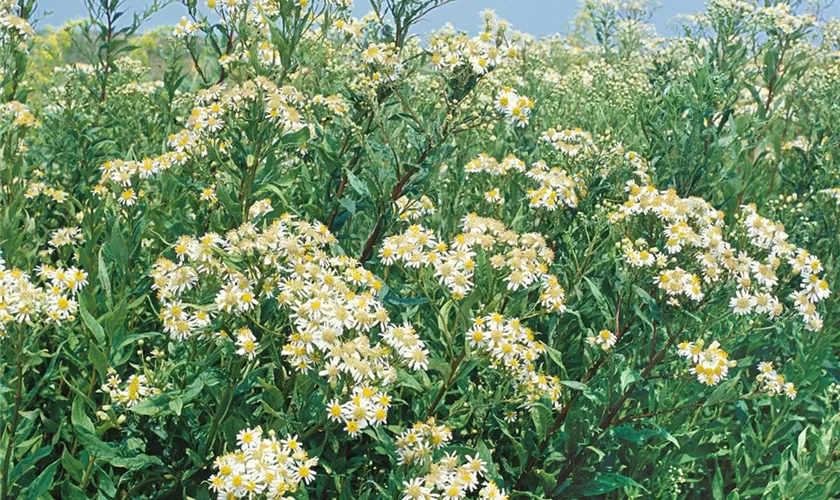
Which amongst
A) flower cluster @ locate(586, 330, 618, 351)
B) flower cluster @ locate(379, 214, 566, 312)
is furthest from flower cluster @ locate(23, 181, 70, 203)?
flower cluster @ locate(586, 330, 618, 351)

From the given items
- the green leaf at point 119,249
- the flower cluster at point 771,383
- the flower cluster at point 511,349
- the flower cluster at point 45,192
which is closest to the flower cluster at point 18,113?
the flower cluster at point 45,192

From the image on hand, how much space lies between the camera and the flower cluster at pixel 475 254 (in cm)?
258

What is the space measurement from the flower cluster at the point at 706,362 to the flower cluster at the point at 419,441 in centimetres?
94

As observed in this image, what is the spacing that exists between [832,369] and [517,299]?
2.19m

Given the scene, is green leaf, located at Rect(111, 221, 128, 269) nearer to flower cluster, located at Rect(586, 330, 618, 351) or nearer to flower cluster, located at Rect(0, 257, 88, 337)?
flower cluster, located at Rect(0, 257, 88, 337)

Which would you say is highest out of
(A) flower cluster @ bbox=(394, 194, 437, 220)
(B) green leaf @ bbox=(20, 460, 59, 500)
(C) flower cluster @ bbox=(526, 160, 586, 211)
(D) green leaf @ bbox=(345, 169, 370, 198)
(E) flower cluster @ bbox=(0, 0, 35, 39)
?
(E) flower cluster @ bbox=(0, 0, 35, 39)

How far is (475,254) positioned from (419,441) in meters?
0.71

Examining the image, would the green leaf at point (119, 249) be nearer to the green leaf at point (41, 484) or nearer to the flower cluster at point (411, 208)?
the green leaf at point (41, 484)

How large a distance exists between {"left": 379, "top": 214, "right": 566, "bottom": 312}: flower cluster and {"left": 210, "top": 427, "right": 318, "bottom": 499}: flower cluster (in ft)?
2.51

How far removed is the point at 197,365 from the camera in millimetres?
2490

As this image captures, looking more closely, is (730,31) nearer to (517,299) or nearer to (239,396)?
(517,299)

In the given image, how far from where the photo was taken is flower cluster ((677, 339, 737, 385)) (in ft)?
8.65

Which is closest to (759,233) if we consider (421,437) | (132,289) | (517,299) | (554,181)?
(554,181)

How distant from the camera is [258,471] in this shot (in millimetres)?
2031
